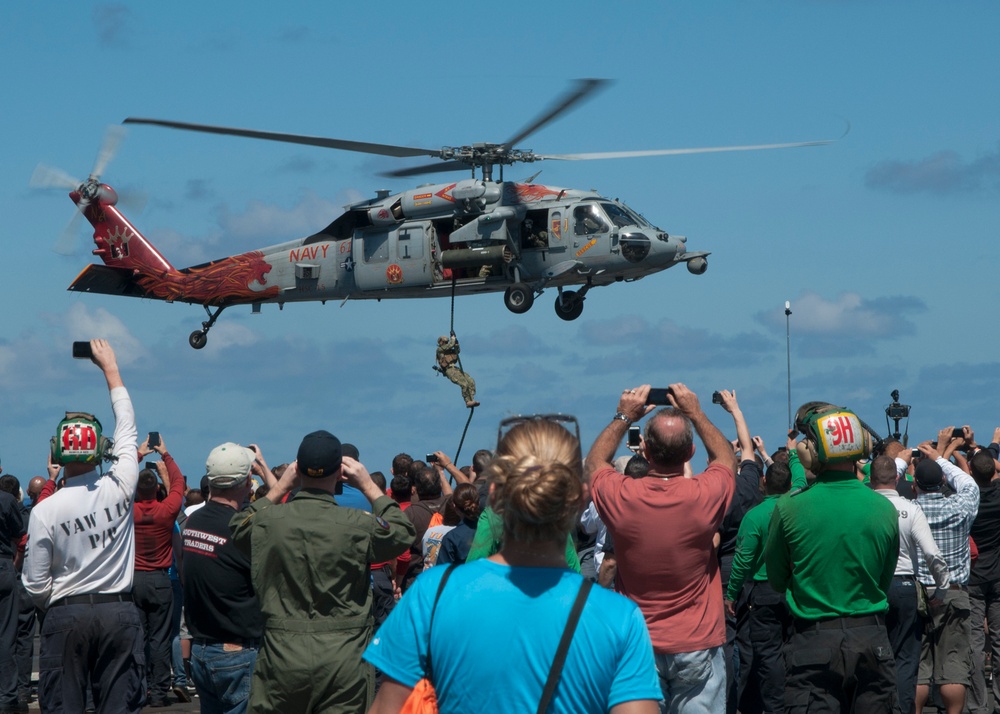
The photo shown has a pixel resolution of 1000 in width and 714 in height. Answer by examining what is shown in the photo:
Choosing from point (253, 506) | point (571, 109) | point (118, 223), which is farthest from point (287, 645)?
point (118, 223)

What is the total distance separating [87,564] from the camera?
6000 mm

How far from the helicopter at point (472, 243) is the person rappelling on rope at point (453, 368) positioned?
2.58 m

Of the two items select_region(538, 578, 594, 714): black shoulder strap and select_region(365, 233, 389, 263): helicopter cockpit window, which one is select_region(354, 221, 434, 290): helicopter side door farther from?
select_region(538, 578, 594, 714): black shoulder strap

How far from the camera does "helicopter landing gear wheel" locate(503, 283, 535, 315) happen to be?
21266 mm

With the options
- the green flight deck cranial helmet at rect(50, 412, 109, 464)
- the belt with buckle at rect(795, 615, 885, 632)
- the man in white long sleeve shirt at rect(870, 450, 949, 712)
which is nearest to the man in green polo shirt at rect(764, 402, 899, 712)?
the belt with buckle at rect(795, 615, 885, 632)

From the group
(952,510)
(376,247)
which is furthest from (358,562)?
(376,247)

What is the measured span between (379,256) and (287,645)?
1752cm

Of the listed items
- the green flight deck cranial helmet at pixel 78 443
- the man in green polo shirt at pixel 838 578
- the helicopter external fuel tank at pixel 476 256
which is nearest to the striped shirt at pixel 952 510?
the man in green polo shirt at pixel 838 578

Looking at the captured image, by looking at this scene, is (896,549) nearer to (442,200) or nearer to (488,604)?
(488,604)

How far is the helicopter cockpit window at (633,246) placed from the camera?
68.3 ft

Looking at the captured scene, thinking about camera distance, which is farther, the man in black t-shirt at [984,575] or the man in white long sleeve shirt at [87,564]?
the man in black t-shirt at [984,575]

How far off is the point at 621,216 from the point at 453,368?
4606 mm

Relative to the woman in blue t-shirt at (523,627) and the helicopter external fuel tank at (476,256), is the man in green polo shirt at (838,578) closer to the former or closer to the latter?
the woman in blue t-shirt at (523,627)

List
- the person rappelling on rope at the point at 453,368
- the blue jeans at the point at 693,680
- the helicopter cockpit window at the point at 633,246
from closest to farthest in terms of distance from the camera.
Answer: the blue jeans at the point at 693,680
the person rappelling on rope at the point at 453,368
the helicopter cockpit window at the point at 633,246
